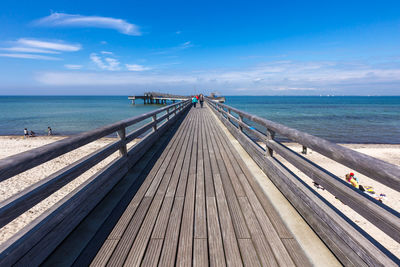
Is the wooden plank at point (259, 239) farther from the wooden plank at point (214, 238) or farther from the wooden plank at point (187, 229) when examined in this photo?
the wooden plank at point (187, 229)

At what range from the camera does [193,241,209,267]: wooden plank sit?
193 centimetres

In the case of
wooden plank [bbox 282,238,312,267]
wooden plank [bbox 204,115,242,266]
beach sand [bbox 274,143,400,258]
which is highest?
wooden plank [bbox 282,238,312,267]

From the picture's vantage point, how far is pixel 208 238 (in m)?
2.26

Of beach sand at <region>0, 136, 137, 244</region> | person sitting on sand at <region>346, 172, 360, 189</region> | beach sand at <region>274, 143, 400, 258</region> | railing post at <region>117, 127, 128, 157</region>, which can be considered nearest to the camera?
railing post at <region>117, 127, 128, 157</region>

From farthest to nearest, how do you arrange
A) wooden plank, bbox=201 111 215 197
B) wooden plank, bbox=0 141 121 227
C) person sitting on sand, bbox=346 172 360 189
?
person sitting on sand, bbox=346 172 360 189 < wooden plank, bbox=201 111 215 197 < wooden plank, bbox=0 141 121 227

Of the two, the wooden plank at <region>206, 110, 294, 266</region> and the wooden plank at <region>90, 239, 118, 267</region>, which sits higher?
the wooden plank at <region>206, 110, 294, 266</region>

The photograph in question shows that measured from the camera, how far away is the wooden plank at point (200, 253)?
6.34ft

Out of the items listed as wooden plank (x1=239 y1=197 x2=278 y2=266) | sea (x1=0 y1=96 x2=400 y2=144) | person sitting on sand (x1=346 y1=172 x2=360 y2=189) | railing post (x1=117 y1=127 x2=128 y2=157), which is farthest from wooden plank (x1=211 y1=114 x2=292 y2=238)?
sea (x1=0 y1=96 x2=400 y2=144)

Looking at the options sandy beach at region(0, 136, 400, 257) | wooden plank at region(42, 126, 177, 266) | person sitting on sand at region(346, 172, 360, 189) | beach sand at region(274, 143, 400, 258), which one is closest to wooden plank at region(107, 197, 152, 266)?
wooden plank at region(42, 126, 177, 266)

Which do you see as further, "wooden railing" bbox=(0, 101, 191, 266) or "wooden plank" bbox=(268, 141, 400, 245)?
"wooden railing" bbox=(0, 101, 191, 266)

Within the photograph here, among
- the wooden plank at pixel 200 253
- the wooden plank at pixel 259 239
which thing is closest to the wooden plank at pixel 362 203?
the wooden plank at pixel 259 239

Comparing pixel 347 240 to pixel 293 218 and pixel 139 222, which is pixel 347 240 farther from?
pixel 139 222

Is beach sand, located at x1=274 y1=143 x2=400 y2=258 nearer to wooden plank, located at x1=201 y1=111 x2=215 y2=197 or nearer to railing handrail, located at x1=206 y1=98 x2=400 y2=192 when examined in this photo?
wooden plank, located at x1=201 y1=111 x2=215 y2=197

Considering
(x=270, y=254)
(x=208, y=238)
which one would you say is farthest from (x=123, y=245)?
(x=270, y=254)
